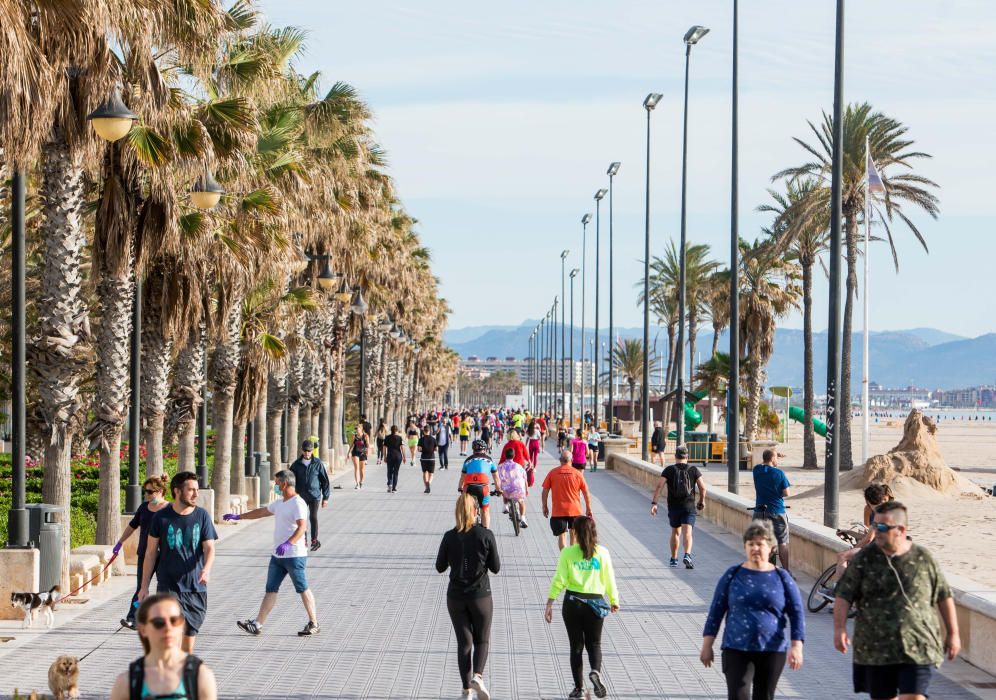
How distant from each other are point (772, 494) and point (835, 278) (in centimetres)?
525

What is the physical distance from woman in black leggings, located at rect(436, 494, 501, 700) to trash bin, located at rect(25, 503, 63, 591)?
6.08 m

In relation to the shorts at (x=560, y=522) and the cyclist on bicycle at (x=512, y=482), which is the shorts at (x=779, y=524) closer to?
the shorts at (x=560, y=522)

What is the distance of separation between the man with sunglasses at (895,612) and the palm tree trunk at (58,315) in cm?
1068

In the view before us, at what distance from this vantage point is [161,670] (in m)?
5.00

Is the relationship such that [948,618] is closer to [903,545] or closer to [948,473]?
[903,545]

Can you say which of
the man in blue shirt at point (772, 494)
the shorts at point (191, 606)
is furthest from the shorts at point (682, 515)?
A: the shorts at point (191, 606)

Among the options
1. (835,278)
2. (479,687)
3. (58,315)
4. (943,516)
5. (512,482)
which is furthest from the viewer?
(943,516)

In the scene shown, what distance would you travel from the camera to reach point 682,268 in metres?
34.6

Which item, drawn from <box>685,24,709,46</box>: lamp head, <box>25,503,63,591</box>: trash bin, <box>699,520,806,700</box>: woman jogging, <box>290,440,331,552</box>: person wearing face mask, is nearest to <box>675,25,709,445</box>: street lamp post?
<box>685,24,709,46</box>: lamp head

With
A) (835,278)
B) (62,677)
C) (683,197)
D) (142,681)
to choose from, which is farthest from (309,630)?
(683,197)

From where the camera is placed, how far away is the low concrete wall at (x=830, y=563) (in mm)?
10594

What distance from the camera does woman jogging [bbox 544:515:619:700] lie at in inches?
372

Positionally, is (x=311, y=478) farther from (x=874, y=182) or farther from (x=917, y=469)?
(x=874, y=182)

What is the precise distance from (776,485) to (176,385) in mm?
12798
